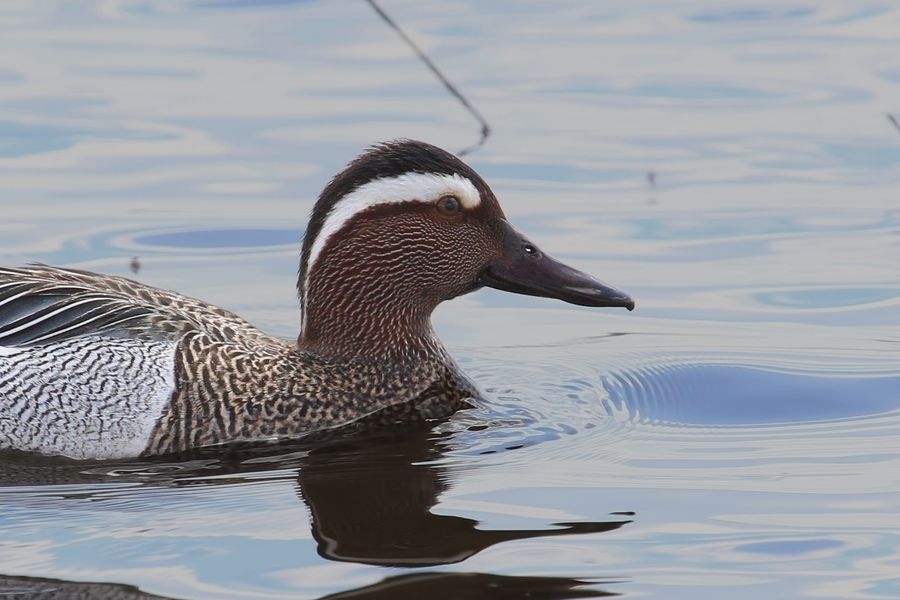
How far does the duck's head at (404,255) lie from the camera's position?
999 centimetres

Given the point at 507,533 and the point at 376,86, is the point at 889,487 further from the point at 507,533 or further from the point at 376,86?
the point at 376,86

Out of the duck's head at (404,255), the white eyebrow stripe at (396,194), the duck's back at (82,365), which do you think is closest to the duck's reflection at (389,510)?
the duck's head at (404,255)

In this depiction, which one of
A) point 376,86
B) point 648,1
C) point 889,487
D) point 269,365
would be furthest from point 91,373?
point 648,1

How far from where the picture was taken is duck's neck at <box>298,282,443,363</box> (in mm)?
10250

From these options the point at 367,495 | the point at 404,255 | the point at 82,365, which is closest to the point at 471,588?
the point at 367,495

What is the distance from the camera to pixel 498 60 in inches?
673

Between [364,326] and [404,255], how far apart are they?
1.40ft

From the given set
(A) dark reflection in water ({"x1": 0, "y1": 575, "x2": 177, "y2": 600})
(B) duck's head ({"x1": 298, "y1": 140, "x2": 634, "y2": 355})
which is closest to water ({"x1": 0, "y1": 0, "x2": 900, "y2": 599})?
(A) dark reflection in water ({"x1": 0, "y1": 575, "x2": 177, "y2": 600})

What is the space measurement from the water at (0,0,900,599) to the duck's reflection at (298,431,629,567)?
20 millimetres

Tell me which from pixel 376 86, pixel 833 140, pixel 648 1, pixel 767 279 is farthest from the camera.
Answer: pixel 648 1

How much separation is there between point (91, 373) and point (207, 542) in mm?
1856

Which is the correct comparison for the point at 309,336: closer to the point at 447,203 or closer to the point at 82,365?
the point at 447,203

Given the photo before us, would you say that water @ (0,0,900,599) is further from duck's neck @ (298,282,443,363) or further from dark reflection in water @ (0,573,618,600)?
duck's neck @ (298,282,443,363)

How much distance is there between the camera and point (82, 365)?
9.63m
